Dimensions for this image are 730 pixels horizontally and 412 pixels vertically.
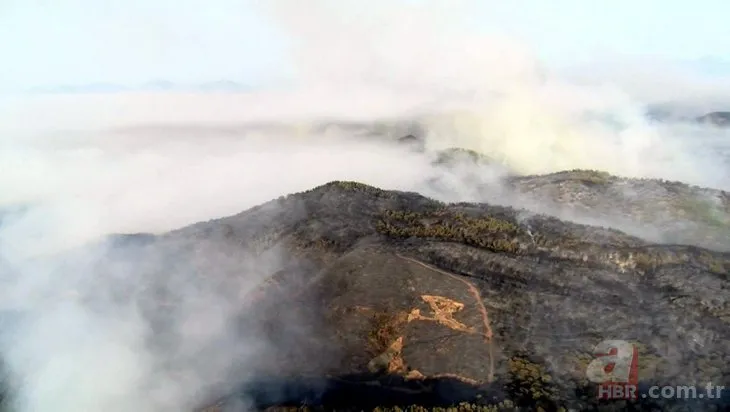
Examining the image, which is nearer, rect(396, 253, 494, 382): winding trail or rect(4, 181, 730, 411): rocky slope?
rect(4, 181, 730, 411): rocky slope

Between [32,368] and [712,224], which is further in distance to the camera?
[712,224]

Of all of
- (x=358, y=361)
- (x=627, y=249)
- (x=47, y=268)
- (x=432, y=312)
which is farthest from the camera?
(x=47, y=268)

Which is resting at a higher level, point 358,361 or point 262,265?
point 262,265

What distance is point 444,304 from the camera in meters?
88.9

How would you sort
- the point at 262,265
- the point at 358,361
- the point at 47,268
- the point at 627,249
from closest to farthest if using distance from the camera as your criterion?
the point at 358,361 → the point at 627,249 → the point at 262,265 → the point at 47,268

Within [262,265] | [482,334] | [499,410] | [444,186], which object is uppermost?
[444,186]

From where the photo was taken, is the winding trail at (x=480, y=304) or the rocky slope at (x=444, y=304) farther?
the winding trail at (x=480, y=304)

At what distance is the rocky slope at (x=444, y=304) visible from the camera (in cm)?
7369

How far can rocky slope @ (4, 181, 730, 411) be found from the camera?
242 ft

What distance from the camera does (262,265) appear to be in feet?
379

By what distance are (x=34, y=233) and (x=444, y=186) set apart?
125503mm

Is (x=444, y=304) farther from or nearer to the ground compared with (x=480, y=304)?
farther from the ground

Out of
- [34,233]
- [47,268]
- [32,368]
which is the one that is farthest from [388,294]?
[34,233]

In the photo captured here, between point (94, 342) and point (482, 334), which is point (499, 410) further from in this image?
point (94, 342)
